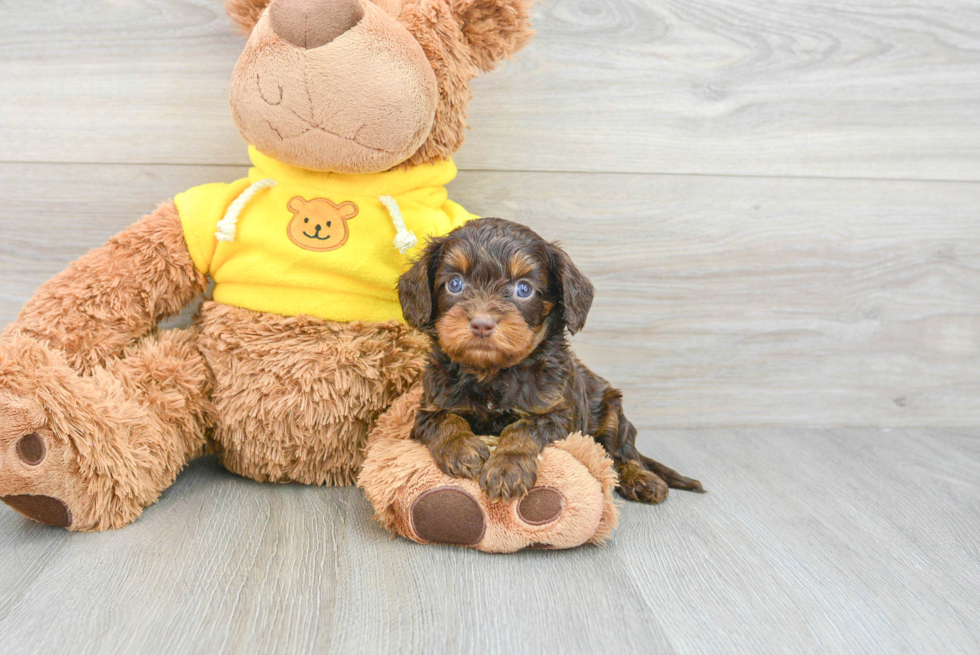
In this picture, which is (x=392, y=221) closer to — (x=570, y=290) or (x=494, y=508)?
(x=570, y=290)

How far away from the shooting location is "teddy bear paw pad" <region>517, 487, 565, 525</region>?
1624 millimetres

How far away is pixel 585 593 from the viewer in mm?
1516

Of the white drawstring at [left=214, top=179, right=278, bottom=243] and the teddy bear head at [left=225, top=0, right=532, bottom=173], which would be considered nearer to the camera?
the teddy bear head at [left=225, top=0, right=532, bottom=173]

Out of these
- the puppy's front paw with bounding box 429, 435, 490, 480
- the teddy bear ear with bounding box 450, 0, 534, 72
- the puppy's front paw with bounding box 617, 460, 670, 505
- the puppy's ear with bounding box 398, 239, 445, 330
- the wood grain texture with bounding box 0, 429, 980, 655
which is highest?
the teddy bear ear with bounding box 450, 0, 534, 72

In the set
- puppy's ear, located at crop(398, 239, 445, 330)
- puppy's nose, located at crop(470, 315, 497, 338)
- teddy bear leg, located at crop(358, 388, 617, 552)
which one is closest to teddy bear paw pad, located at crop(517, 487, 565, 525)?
teddy bear leg, located at crop(358, 388, 617, 552)

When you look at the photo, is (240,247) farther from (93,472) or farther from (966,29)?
(966,29)

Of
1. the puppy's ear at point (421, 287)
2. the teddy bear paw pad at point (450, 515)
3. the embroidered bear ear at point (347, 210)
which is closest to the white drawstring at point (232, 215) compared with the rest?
the embroidered bear ear at point (347, 210)

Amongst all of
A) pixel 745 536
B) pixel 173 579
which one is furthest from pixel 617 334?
pixel 173 579

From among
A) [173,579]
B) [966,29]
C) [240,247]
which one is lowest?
[173,579]

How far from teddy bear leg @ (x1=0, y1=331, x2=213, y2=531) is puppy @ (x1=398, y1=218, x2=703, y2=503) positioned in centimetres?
64

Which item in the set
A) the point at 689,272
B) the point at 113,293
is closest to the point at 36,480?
the point at 113,293

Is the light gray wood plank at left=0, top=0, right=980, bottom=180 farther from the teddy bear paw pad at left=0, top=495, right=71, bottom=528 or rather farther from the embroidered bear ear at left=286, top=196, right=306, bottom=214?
the teddy bear paw pad at left=0, top=495, right=71, bottom=528

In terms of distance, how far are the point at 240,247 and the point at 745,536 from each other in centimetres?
148

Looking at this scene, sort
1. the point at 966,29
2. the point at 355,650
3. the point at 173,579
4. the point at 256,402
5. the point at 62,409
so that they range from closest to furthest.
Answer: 1. the point at 355,650
2. the point at 173,579
3. the point at 62,409
4. the point at 256,402
5. the point at 966,29
